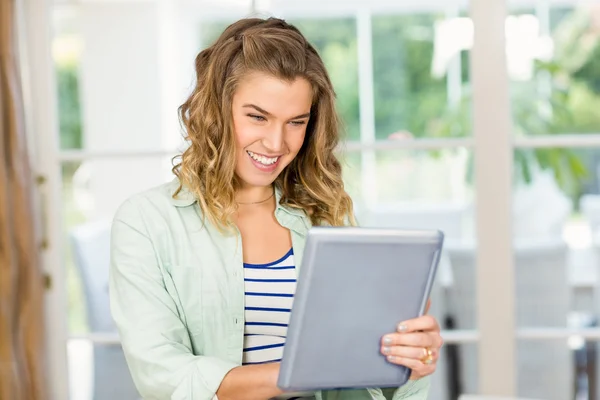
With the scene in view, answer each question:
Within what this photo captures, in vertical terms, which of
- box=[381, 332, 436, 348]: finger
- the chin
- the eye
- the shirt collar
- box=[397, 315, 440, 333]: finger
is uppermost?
the eye

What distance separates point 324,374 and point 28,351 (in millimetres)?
1840

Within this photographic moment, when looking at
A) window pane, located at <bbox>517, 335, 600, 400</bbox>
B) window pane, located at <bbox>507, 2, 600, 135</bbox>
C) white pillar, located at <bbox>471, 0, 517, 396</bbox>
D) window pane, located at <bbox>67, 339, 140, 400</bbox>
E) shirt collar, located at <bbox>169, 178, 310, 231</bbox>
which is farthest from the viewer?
window pane, located at <bbox>67, 339, 140, 400</bbox>

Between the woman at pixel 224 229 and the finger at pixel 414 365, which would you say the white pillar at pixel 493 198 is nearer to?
the woman at pixel 224 229

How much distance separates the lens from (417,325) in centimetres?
141

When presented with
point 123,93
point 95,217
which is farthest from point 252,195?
point 95,217

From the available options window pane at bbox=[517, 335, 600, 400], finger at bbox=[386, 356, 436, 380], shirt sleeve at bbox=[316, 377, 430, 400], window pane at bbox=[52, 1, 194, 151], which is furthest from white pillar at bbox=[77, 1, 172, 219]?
finger at bbox=[386, 356, 436, 380]

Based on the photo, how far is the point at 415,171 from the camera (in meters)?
5.10

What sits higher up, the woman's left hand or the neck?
the neck

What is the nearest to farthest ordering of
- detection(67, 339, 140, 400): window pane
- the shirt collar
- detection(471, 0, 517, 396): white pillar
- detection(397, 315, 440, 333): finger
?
detection(397, 315, 440, 333): finger → the shirt collar → detection(471, 0, 517, 396): white pillar → detection(67, 339, 140, 400): window pane

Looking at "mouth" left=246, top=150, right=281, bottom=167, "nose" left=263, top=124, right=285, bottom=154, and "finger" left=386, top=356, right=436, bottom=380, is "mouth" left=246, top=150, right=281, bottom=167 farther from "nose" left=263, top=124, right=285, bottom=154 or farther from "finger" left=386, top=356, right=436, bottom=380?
"finger" left=386, top=356, right=436, bottom=380

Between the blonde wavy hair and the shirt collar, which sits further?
the shirt collar

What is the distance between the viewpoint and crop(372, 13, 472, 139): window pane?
180 inches

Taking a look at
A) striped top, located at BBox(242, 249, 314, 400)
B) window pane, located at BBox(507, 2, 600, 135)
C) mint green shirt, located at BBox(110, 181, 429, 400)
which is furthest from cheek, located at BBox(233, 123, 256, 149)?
window pane, located at BBox(507, 2, 600, 135)

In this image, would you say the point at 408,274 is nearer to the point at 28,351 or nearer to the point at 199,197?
the point at 199,197
